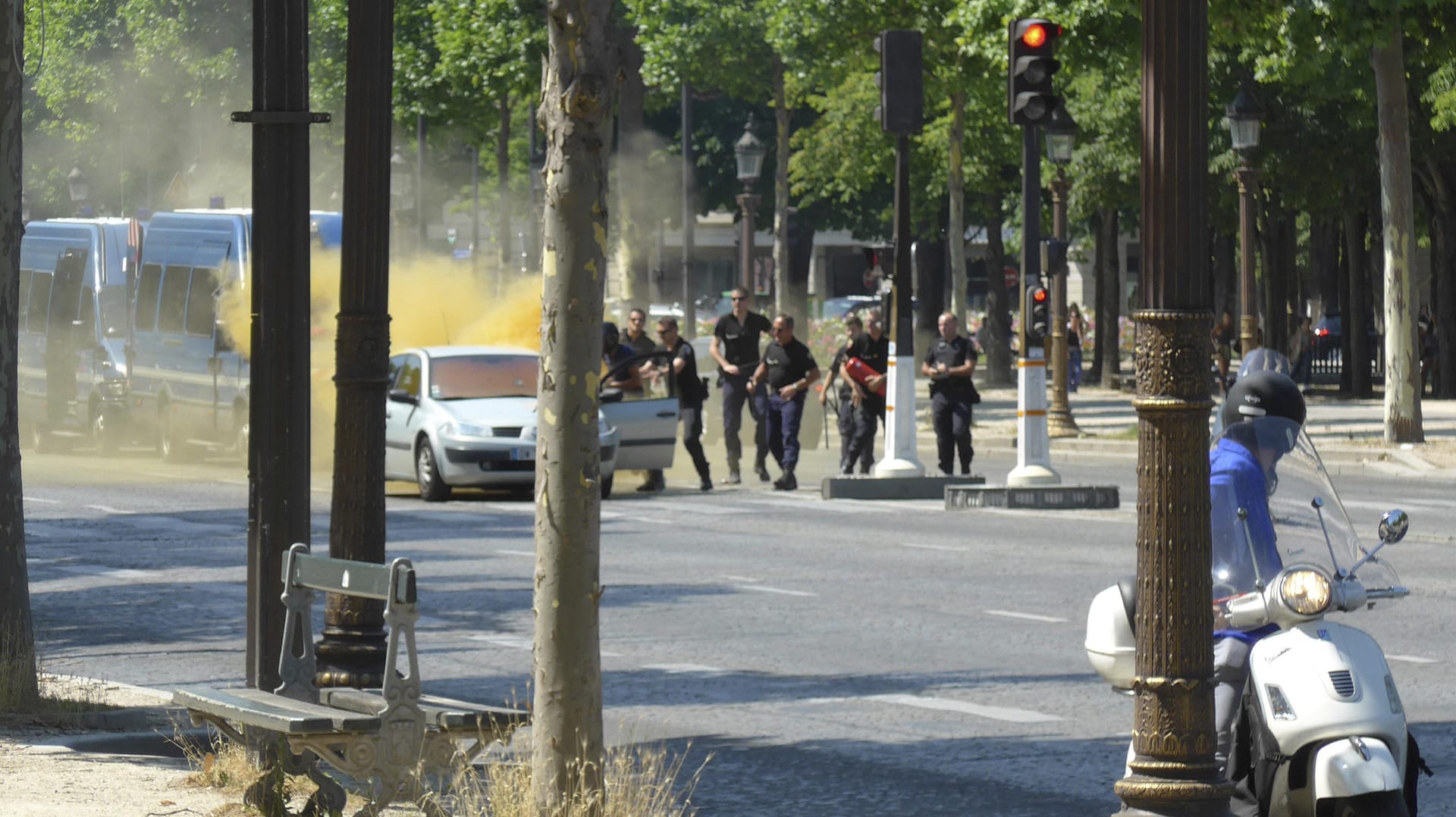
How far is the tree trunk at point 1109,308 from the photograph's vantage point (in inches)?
1810

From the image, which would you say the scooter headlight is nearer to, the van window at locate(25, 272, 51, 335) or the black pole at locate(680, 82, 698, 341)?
the van window at locate(25, 272, 51, 335)

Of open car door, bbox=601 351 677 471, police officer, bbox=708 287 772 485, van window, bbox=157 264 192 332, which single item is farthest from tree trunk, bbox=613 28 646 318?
open car door, bbox=601 351 677 471

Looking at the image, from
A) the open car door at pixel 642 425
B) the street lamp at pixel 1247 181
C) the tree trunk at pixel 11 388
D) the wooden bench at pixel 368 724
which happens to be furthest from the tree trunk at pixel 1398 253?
the wooden bench at pixel 368 724

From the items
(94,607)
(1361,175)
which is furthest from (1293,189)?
(94,607)

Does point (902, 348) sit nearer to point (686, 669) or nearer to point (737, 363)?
point (737, 363)

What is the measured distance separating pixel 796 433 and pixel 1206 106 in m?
16.3

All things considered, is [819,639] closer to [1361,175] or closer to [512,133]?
[1361,175]

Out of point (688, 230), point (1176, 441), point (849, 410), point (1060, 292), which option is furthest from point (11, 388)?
point (688, 230)

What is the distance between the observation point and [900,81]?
20.0 metres

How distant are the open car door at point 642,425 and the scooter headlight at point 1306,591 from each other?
15487 mm

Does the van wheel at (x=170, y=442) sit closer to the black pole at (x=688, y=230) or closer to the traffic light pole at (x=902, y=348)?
the traffic light pole at (x=902, y=348)

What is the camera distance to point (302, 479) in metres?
7.80

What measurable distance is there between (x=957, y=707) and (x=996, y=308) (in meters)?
36.4

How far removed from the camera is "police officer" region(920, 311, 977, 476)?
21.7m
